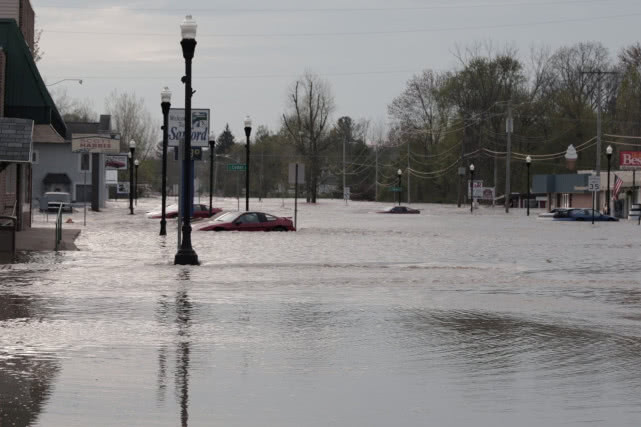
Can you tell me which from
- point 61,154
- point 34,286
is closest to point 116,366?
point 34,286

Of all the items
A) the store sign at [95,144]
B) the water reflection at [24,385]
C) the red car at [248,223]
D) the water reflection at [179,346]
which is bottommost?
the water reflection at [179,346]

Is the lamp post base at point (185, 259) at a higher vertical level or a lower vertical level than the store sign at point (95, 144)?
lower

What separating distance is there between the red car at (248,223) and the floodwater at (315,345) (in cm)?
1944

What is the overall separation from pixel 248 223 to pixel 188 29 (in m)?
20.6

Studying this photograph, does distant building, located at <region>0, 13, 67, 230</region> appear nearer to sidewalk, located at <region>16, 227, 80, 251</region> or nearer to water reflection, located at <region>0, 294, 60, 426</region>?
sidewalk, located at <region>16, 227, 80, 251</region>

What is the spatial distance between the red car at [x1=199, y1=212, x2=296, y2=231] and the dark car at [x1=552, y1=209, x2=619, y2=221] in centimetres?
3280

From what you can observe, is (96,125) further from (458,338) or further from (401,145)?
(458,338)

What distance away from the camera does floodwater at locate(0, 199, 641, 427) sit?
8570mm

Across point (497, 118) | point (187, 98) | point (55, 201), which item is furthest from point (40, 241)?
point (497, 118)

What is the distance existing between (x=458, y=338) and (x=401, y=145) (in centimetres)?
13859

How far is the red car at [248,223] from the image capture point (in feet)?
147

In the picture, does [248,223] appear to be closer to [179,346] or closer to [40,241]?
[40,241]

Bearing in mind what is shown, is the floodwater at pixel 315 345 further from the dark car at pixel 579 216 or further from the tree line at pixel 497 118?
the tree line at pixel 497 118

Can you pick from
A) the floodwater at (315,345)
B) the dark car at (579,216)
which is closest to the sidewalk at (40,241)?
the floodwater at (315,345)
